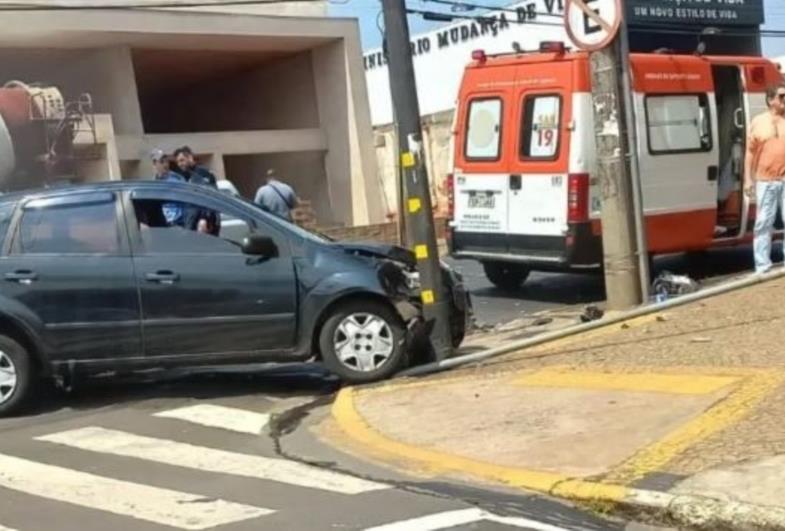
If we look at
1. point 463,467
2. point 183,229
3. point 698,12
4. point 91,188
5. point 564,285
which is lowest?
point 564,285

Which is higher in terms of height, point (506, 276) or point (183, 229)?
point (183, 229)

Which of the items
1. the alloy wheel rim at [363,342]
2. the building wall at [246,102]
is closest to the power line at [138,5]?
the building wall at [246,102]

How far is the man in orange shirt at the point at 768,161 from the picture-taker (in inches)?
468

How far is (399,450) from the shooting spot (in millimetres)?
7250

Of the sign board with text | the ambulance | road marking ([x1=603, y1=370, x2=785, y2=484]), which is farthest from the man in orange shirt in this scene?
the sign board with text

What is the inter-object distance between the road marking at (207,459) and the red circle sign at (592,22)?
15.6 ft

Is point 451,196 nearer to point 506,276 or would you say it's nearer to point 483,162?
point 483,162

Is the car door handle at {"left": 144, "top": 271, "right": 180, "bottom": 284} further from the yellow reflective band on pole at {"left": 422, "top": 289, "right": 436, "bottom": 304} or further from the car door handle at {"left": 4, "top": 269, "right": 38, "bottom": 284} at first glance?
the yellow reflective band on pole at {"left": 422, "top": 289, "right": 436, "bottom": 304}

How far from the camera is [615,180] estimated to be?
10711 mm

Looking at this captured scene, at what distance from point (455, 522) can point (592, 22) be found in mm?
5633

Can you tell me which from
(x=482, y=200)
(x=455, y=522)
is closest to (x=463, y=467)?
(x=455, y=522)

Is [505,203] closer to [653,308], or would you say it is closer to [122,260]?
[653,308]

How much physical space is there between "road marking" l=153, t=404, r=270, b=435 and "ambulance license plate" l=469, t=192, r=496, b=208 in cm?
558

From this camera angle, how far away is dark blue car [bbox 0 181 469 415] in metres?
9.02
